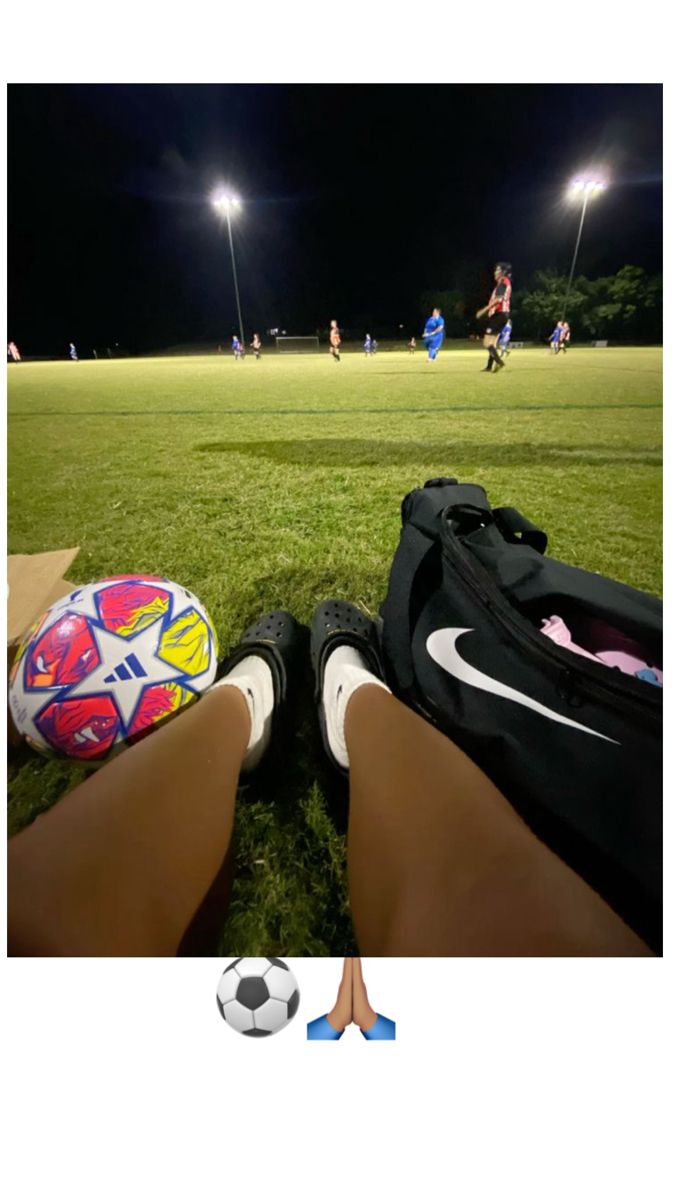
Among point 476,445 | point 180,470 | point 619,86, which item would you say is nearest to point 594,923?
point 619,86

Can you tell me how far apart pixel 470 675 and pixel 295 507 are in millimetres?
1712

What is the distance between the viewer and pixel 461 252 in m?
12.2

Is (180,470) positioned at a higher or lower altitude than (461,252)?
lower

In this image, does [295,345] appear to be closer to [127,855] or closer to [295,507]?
[295,507]

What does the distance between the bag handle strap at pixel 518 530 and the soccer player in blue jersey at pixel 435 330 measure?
11.9 metres

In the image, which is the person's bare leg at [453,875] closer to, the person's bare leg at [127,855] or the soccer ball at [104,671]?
the person's bare leg at [127,855]

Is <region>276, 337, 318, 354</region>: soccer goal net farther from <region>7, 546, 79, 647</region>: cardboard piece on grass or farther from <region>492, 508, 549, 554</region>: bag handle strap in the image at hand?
<region>492, 508, 549, 554</region>: bag handle strap

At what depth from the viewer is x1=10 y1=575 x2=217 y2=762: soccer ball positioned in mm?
1035

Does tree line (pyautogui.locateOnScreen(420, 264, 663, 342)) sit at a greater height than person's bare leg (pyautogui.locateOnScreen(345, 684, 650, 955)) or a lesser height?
greater
